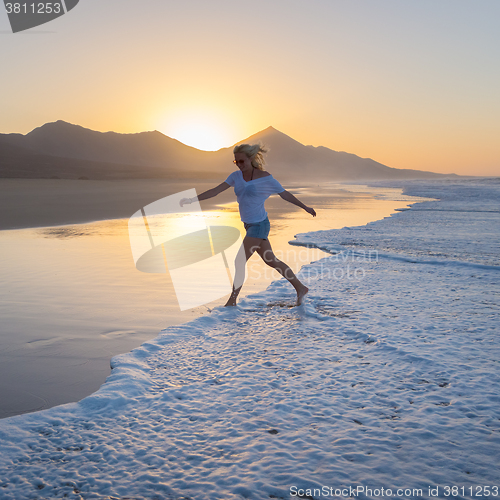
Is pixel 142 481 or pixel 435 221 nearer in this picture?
pixel 142 481

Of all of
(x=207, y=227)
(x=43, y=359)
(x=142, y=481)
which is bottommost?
(x=142, y=481)

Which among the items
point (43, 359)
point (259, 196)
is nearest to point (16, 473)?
point (43, 359)

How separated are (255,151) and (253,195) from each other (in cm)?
51

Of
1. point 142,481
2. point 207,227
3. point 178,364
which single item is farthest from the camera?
point 207,227

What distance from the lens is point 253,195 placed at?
467cm

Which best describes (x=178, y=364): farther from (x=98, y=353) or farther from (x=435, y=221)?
(x=435, y=221)

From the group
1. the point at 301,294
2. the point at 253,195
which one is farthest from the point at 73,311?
the point at 301,294

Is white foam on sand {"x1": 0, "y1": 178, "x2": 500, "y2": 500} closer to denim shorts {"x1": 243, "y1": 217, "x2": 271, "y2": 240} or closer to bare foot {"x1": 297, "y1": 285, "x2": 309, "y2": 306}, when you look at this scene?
bare foot {"x1": 297, "y1": 285, "x2": 309, "y2": 306}

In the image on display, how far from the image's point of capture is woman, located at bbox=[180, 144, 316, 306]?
459 centimetres

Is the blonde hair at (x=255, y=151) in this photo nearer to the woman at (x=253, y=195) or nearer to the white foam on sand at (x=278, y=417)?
the woman at (x=253, y=195)

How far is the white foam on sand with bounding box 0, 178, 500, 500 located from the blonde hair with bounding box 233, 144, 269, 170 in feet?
5.91

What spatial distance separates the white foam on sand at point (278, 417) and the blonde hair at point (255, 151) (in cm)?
180

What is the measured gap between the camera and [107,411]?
2.61m

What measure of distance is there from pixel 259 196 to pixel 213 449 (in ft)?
9.93
